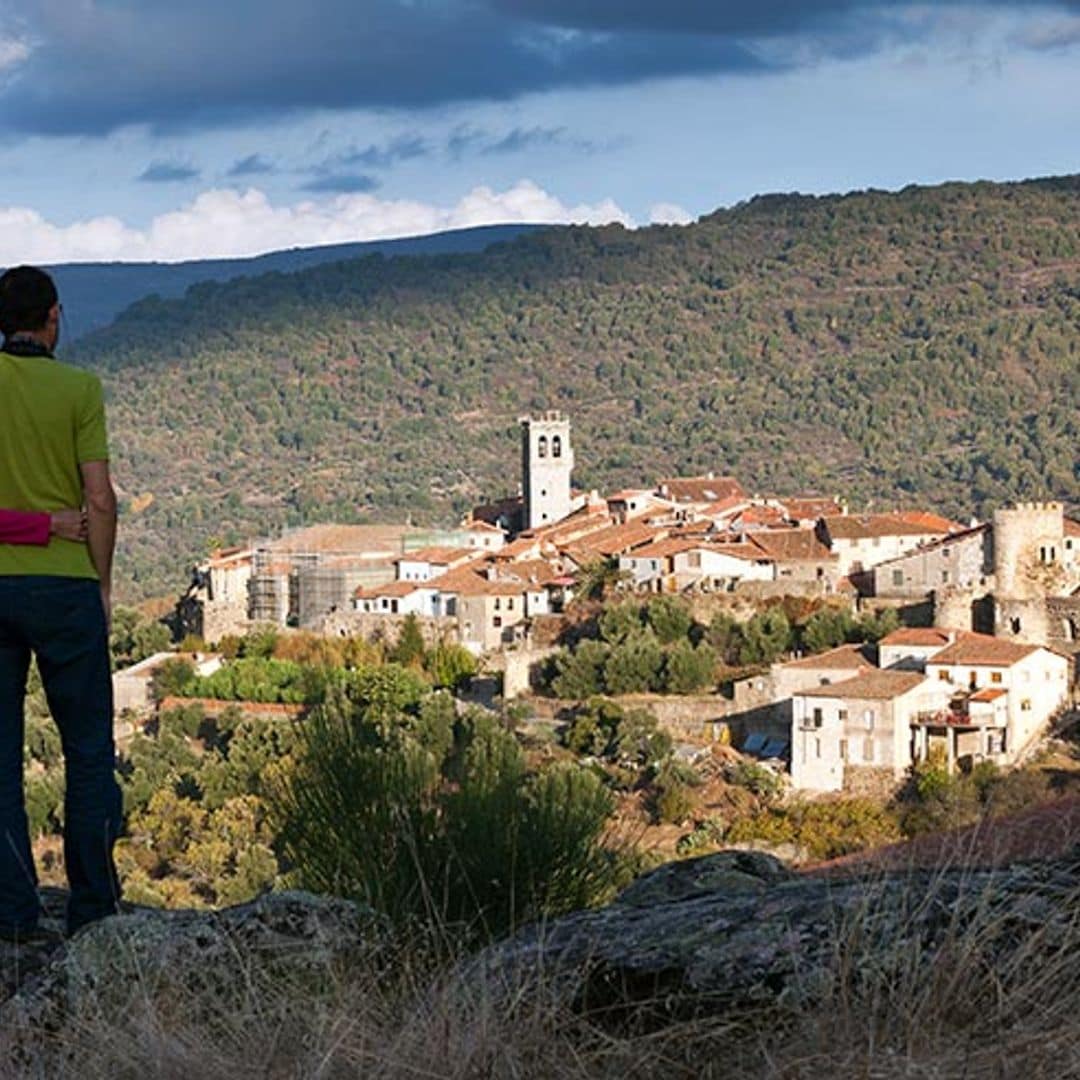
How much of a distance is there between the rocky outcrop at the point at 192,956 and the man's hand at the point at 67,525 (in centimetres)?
79

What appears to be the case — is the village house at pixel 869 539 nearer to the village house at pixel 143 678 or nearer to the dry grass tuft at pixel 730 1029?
the village house at pixel 143 678

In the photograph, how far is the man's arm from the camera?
459 centimetres

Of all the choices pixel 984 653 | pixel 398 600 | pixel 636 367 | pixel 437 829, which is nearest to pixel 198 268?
pixel 636 367

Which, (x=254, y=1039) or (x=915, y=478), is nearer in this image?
(x=254, y=1039)

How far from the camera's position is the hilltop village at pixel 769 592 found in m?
30.0

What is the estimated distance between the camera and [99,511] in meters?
4.59

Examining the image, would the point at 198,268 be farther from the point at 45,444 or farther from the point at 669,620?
the point at 45,444

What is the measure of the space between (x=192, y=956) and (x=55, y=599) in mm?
884

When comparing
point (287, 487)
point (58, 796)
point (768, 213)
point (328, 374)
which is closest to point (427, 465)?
point (287, 487)

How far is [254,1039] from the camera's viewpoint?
3500mm

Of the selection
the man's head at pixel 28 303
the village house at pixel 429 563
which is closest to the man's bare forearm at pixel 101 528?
the man's head at pixel 28 303

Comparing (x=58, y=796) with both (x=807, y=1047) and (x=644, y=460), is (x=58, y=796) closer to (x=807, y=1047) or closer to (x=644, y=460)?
(x=807, y=1047)

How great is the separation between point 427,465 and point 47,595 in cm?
9229

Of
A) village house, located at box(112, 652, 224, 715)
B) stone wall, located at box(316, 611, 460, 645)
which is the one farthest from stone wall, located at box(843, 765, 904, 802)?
village house, located at box(112, 652, 224, 715)
